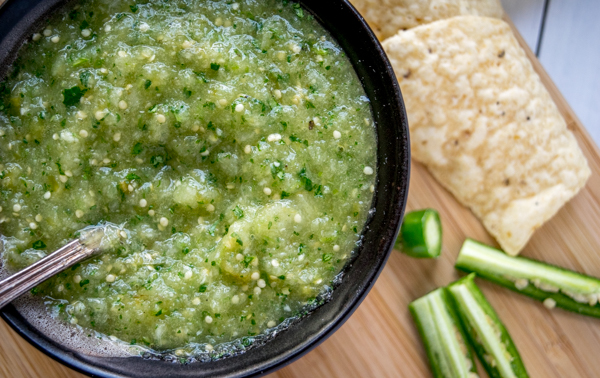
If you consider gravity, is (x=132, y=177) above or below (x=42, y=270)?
above

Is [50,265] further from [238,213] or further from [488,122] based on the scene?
[488,122]

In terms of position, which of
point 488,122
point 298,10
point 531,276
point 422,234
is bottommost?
point 531,276

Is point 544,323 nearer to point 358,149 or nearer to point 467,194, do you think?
point 467,194

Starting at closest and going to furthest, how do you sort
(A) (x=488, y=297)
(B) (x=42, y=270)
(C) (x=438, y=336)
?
1. (B) (x=42, y=270)
2. (C) (x=438, y=336)
3. (A) (x=488, y=297)

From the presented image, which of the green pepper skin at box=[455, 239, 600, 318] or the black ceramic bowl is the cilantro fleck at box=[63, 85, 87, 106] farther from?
the green pepper skin at box=[455, 239, 600, 318]

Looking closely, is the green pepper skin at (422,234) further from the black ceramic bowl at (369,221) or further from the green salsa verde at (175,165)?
the green salsa verde at (175,165)

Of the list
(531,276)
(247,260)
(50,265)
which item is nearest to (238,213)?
(247,260)

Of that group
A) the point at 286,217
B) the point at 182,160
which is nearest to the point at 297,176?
the point at 286,217

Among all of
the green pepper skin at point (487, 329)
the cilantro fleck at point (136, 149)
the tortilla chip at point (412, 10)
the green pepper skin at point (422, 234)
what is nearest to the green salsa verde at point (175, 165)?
the cilantro fleck at point (136, 149)
